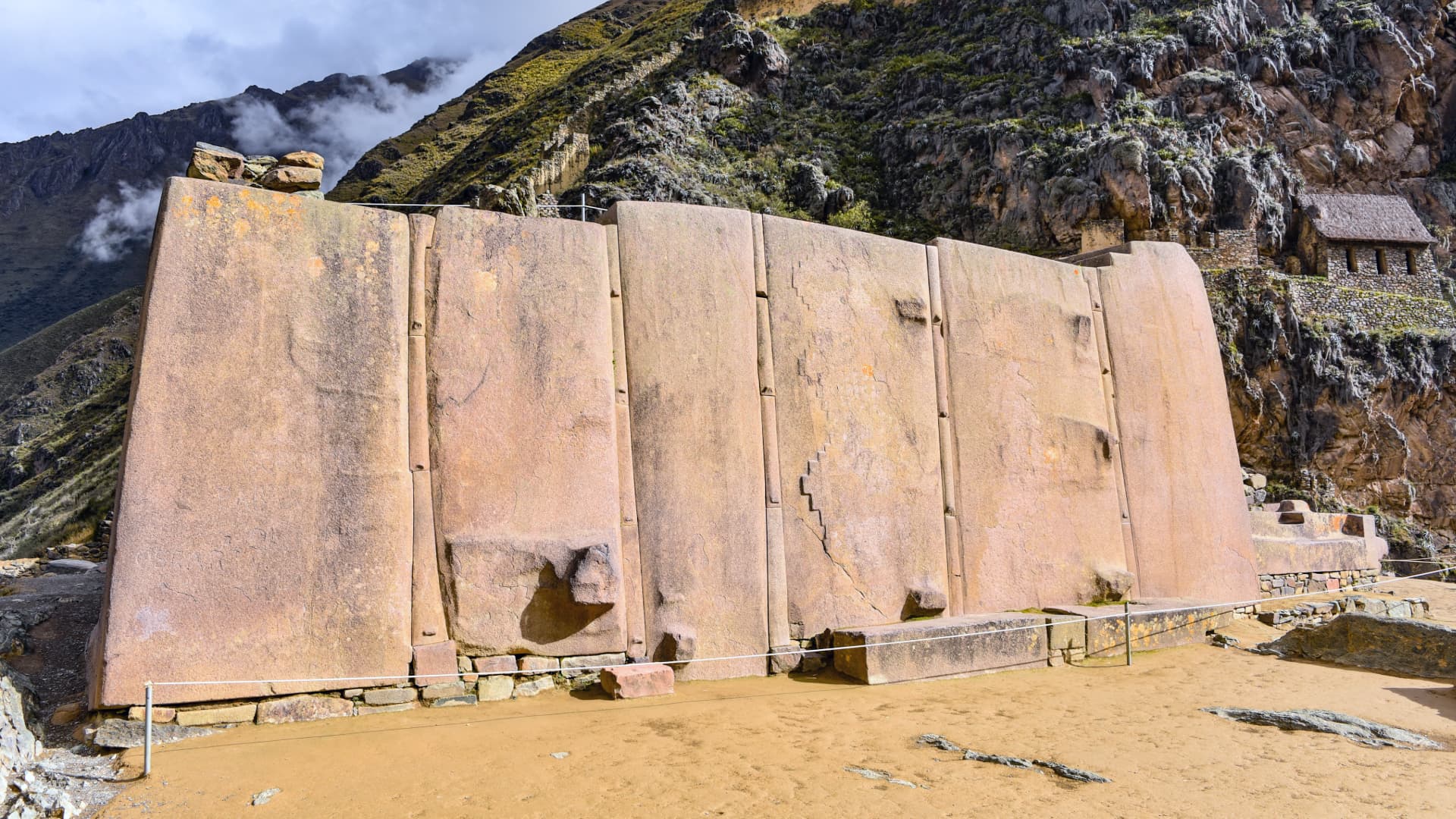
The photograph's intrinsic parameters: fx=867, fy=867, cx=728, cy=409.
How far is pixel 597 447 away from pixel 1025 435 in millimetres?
4321

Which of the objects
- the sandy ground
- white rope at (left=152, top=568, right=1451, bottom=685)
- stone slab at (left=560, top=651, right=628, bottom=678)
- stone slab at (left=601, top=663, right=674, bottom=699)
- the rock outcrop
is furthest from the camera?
the rock outcrop

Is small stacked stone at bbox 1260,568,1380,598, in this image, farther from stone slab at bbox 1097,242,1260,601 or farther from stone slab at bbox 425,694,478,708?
stone slab at bbox 425,694,478,708

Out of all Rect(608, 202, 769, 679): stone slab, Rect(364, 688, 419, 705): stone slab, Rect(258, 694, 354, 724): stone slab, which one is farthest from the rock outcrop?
Rect(258, 694, 354, 724): stone slab

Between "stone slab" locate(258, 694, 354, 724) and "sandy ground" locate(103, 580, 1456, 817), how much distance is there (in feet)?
0.34

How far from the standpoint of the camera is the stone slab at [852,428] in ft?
23.0

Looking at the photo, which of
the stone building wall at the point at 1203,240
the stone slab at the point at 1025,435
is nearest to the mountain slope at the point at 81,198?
the stone building wall at the point at 1203,240

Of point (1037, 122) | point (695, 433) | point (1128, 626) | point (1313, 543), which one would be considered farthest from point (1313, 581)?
point (1037, 122)

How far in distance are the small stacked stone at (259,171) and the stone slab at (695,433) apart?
2186 millimetres

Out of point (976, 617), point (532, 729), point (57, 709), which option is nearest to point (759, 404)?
point (976, 617)

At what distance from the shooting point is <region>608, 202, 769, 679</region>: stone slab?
6332 millimetres

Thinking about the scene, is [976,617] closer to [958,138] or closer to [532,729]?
[532,729]

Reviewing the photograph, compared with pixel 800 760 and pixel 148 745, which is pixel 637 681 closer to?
pixel 800 760

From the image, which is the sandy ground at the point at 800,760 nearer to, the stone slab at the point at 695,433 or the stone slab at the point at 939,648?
the stone slab at the point at 939,648

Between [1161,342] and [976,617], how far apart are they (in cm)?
414
